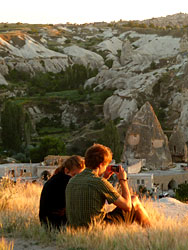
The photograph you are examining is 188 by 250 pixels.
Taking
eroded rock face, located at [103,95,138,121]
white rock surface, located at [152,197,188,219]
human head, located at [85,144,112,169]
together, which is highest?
human head, located at [85,144,112,169]

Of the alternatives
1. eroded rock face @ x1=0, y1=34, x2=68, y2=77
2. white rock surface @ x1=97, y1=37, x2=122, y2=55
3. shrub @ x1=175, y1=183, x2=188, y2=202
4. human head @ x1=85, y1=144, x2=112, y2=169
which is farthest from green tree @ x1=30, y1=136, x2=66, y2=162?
white rock surface @ x1=97, y1=37, x2=122, y2=55

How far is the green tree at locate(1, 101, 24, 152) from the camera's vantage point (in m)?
44.1

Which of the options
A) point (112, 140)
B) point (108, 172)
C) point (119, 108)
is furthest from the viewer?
point (119, 108)

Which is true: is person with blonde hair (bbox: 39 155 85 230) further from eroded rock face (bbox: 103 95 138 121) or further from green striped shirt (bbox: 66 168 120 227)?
eroded rock face (bbox: 103 95 138 121)

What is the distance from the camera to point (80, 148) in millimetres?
45844

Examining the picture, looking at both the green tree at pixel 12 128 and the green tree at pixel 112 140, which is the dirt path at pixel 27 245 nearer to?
the green tree at pixel 112 140

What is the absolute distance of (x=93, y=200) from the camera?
564 cm

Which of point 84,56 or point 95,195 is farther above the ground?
point 84,56

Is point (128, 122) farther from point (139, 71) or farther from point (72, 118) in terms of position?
point (139, 71)

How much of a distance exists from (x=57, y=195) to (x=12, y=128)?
128ft

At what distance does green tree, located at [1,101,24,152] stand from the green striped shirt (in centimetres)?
3842

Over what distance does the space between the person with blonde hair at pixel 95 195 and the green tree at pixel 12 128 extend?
38.4m

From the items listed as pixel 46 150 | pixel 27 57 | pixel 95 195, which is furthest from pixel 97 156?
pixel 27 57

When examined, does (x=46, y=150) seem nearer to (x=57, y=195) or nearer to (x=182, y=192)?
(x=182, y=192)
